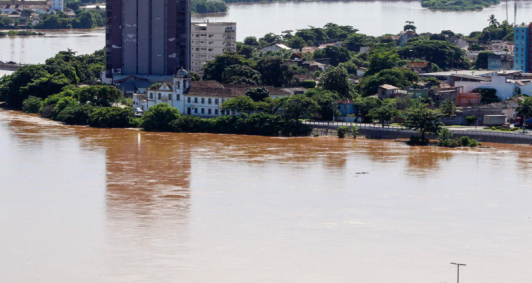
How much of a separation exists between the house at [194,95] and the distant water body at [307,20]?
19810mm

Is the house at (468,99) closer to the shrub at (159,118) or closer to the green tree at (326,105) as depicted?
the green tree at (326,105)

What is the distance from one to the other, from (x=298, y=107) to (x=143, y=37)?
11.6 meters

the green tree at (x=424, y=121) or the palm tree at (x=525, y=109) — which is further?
the palm tree at (x=525, y=109)

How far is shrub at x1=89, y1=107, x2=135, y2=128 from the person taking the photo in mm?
29266

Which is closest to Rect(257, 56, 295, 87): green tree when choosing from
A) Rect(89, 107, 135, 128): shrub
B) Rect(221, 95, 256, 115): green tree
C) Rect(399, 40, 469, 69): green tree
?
Rect(221, 95, 256, 115): green tree

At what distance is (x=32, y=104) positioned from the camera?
33281 mm

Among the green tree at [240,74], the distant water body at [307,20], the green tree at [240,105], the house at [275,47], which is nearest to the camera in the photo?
the green tree at [240,105]

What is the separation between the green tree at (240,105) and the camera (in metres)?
28.1

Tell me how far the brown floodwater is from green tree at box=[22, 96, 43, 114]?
7.17 m

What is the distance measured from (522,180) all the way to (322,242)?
7.31 meters

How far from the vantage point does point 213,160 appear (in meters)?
23.3

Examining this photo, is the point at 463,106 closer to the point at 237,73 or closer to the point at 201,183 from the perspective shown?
the point at 237,73

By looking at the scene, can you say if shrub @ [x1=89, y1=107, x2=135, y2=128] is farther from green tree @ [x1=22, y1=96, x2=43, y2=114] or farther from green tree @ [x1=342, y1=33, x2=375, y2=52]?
green tree @ [x1=342, y1=33, x2=375, y2=52]

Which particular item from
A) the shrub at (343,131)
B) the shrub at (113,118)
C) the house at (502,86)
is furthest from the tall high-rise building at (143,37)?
the house at (502,86)
